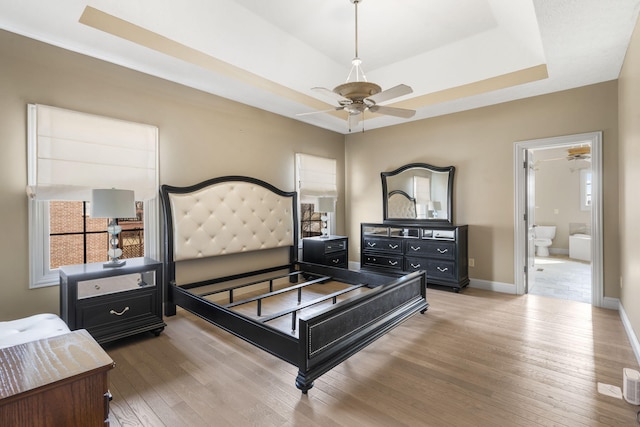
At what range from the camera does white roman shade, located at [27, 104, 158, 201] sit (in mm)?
2754

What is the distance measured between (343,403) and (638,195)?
110 inches

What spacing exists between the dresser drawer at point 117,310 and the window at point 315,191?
9.25 feet

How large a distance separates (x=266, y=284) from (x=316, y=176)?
2012 mm

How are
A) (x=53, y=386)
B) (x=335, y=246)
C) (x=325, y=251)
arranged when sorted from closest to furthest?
(x=53, y=386)
(x=325, y=251)
(x=335, y=246)

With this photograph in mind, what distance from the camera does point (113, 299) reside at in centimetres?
277

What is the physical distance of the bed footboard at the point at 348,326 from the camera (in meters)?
2.11

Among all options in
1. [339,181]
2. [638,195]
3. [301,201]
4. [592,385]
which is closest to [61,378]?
[592,385]

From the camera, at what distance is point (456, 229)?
14.5 ft

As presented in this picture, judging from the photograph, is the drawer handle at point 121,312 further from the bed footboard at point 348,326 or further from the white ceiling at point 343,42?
the white ceiling at point 343,42

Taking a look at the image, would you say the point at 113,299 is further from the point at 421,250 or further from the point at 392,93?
the point at 421,250

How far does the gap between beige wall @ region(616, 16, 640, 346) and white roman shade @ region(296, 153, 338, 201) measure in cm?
389

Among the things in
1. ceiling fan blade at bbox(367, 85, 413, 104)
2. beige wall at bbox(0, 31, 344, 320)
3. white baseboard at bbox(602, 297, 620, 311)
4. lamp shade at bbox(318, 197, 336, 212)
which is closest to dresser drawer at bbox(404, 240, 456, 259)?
lamp shade at bbox(318, 197, 336, 212)

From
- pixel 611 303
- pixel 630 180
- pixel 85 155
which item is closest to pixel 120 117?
pixel 85 155

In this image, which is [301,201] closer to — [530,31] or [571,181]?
[530,31]
